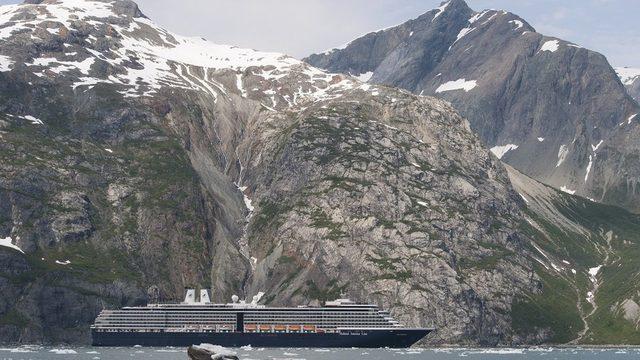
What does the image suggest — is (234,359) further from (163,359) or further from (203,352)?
(163,359)

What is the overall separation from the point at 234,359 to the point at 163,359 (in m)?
94.0

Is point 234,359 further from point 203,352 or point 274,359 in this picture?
point 274,359

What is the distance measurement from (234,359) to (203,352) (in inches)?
128

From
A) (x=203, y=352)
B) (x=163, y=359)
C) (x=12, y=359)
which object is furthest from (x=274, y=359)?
(x=203, y=352)

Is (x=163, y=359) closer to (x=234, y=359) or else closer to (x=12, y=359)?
(x=12, y=359)

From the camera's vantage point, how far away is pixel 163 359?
199 meters

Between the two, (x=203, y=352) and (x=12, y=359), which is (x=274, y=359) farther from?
(x=203, y=352)

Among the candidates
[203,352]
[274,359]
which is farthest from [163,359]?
[203,352]

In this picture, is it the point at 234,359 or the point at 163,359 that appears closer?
the point at 234,359

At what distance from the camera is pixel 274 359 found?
199 m

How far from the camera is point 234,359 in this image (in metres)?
108

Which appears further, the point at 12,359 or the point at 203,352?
the point at 12,359

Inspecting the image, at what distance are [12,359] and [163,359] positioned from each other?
90.5ft

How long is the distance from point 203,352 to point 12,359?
334ft
